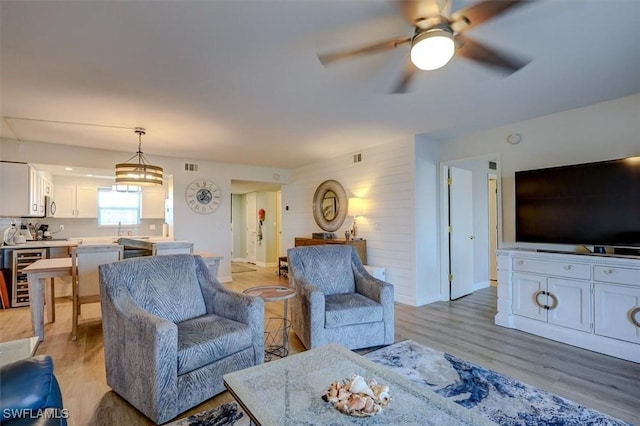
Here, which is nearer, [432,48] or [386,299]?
[432,48]

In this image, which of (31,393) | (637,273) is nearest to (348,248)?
(637,273)

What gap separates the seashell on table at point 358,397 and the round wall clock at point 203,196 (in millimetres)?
5511

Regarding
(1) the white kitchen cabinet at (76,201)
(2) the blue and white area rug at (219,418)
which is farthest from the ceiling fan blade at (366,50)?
(1) the white kitchen cabinet at (76,201)

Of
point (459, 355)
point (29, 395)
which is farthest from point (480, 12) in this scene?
point (459, 355)

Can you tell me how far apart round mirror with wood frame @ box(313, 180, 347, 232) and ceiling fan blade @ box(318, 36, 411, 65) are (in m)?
3.97

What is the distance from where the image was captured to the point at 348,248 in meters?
3.66

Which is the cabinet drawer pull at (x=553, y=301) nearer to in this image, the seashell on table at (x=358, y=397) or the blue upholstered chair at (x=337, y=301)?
the blue upholstered chair at (x=337, y=301)

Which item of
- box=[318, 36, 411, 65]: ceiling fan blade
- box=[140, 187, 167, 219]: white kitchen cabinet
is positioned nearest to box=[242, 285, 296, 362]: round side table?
box=[318, 36, 411, 65]: ceiling fan blade

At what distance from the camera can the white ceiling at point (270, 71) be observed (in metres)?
1.93

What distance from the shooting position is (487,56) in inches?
76.4

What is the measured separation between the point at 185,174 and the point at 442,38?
558 centimetres

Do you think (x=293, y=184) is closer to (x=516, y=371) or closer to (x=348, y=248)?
(x=348, y=248)

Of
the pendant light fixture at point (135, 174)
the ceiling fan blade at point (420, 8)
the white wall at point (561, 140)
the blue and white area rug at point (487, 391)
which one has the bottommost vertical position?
the blue and white area rug at point (487, 391)

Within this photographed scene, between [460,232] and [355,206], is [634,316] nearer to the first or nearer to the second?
[460,232]
